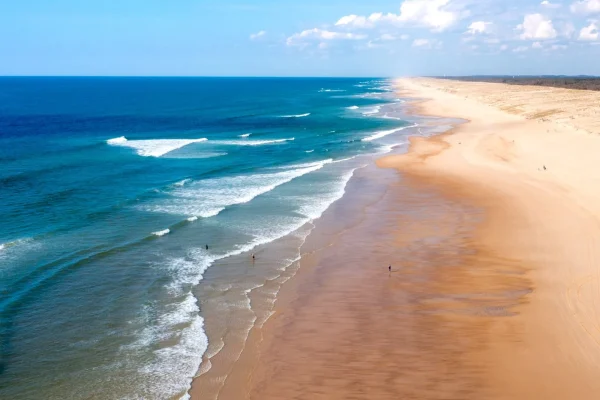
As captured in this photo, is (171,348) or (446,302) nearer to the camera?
(171,348)

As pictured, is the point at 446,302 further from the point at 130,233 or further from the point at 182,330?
the point at 130,233

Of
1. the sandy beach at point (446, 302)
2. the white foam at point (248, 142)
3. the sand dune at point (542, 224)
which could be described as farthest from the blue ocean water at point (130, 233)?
the sand dune at point (542, 224)

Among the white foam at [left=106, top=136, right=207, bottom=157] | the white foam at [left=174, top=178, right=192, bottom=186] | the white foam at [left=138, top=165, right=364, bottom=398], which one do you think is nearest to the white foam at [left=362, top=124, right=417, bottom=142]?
the white foam at [left=106, top=136, right=207, bottom=157]

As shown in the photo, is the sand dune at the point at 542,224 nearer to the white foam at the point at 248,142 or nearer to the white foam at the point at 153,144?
the white foam at the point at 248,142

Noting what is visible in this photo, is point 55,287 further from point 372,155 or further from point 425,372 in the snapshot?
point 372,155

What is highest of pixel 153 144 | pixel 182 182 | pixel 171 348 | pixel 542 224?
pixel 153 144

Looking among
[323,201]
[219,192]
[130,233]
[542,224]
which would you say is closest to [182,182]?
[219,192]

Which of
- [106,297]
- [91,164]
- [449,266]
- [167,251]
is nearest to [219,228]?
[167,251]
